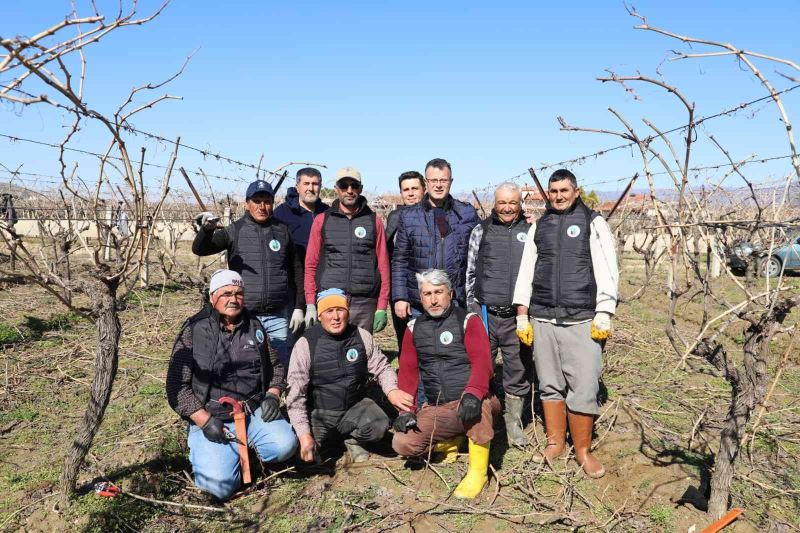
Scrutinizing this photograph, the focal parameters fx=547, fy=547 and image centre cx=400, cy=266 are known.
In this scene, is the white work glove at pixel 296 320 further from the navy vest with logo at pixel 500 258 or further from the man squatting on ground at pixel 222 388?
the navy vest with logo at pixel 500 258

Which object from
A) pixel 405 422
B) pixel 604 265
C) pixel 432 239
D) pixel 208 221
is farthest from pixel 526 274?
pixel 208 221

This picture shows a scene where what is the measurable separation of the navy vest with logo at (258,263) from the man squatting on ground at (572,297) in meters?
1.70

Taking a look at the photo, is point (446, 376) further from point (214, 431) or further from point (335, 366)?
point (214, 431)

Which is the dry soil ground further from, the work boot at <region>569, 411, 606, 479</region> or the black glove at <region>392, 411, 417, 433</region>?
the black glove at <region>392, 411, 417, 433</region>

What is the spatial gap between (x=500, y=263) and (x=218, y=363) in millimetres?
1935

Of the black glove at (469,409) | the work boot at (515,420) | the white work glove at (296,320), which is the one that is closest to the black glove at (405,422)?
the black glove at (469,409)

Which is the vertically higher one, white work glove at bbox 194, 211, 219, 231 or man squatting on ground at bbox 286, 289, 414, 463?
white work glove at bbox 194, 211, 219, 231

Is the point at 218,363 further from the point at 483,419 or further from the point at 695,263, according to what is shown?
the point at 695,263

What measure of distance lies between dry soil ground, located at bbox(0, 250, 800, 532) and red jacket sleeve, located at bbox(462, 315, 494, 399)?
59 cm

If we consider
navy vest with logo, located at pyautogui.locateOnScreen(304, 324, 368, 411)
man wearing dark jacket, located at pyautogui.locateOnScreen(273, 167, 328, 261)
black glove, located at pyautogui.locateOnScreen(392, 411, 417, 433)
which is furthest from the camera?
man wearing dark jacket, located at pyautogui.locateOnScreen(273, 167, 328, 261)

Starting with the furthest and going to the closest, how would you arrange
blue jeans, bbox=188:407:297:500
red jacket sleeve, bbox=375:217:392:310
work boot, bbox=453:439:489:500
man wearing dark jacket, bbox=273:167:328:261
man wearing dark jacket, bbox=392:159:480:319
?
man wearing dark jacket, bbox=273:167:328:261
red jacket sleeve, bbox=375:217:392:310
man wearing dark jacket, bbox=392:159:480:319
work boot, bbox=453:439:489:500
blue jeans, bbox=188:407:297:500

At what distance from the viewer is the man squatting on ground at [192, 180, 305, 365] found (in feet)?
12.4

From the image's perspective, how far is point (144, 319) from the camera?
7.34 meters

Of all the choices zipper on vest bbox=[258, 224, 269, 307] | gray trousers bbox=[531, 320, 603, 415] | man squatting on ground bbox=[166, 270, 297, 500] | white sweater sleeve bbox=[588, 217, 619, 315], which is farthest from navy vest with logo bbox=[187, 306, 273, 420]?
white sweater sleeve bbox=[588, 217, 619, 315]
